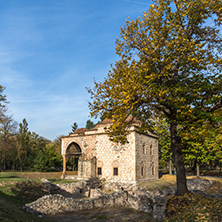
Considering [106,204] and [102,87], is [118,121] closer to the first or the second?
[102,87]

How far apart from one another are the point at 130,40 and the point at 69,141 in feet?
82.5

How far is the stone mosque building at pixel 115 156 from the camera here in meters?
28.3

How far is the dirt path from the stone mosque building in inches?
502

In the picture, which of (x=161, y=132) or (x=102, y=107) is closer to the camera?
(x=102, y=107)

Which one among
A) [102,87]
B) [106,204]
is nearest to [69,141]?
[106,204]

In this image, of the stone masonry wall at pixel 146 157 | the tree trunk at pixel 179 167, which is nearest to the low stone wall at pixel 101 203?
the tree trunk at pixel 179 167

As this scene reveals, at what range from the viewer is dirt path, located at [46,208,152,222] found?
12.8 meters

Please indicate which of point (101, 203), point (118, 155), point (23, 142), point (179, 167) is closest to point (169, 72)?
point (179, 167)

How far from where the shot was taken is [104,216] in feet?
44.2

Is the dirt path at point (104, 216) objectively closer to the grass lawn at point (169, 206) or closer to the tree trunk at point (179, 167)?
the grass lawn at point (169, 206)

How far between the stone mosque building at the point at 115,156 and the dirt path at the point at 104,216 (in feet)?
41.9

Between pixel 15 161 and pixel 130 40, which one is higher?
pixel 130 40

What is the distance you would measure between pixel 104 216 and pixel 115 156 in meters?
16.4

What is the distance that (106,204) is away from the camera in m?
16.1
